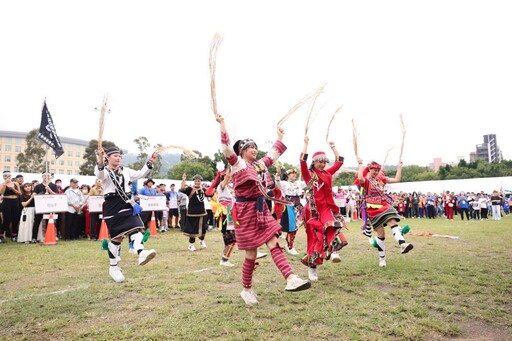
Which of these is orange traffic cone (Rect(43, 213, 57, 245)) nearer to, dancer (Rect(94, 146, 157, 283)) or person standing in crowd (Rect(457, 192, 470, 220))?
dancer (Rect(94, 146, 157, 283))

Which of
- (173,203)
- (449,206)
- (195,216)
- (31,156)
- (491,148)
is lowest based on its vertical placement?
(449,206)

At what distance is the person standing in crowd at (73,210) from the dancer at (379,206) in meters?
11.3

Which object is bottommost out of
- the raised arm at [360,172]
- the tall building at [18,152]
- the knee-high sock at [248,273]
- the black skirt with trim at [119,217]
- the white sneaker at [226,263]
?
the white sneaker at [226,263]

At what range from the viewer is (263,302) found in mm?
4984

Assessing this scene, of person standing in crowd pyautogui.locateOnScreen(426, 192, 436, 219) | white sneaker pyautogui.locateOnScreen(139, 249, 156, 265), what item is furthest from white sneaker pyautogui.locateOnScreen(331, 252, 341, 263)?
person standing in crowd pyautogui.locateOnScreen(426, 192, 436, 219)

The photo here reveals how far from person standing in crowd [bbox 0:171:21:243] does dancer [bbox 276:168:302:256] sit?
395 inches

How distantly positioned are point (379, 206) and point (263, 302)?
3906mm

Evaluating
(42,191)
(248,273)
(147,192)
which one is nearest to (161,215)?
(147,192)

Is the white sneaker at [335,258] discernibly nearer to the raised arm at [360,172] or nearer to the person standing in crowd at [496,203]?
the raised arm at [360,172]

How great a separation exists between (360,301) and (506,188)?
42.1 meters

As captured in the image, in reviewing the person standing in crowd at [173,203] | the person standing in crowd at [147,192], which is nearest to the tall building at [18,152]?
the person standing in crowd at [173,203]

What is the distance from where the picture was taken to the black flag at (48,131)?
15164 mm

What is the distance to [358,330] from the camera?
3836mm

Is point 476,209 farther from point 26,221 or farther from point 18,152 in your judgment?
point 18,152
